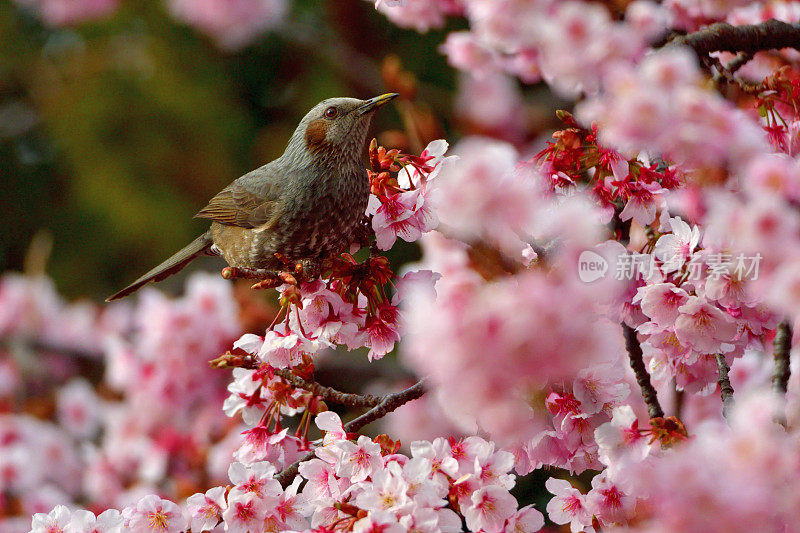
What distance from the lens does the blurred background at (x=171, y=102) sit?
4.26m

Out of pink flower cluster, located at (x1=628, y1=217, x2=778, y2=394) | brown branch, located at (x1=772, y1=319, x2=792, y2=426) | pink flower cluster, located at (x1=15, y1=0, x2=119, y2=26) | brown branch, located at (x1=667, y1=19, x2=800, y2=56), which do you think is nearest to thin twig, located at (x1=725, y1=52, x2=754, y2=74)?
brown branch, located at (x1=667, y1=19, x2=800, y2=56)

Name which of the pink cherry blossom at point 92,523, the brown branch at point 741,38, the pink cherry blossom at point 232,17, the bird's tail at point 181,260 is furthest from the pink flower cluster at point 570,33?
the pink cherry blossom at point 232,17

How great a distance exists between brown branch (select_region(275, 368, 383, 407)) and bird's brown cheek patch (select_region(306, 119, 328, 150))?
1.91ft

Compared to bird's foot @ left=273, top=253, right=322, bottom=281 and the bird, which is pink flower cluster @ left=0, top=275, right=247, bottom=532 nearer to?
the bird

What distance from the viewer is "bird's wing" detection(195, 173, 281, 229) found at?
186 centimetres

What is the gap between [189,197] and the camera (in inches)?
174

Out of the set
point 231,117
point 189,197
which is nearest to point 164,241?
point 189,197

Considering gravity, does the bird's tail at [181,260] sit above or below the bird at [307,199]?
below

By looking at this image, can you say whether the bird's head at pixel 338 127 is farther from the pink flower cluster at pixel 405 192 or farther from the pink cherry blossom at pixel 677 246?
the pink cherry blossom at pixel 677 246

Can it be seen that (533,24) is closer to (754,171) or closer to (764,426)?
(754,171)

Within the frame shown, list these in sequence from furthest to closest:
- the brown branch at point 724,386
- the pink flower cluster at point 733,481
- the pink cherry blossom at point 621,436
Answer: the brown branch at point 724,386 < the pink cherry blossom at point 621,436 < the pink flower cluster at point 733,481

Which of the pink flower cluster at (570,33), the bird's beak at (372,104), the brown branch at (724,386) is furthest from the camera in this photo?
the bird's beak at (372,104)

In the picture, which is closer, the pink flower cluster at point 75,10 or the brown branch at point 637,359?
the brown branch at point 637,359

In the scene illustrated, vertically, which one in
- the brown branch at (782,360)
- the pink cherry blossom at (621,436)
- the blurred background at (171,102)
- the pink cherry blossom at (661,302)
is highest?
the pink cherry blossom at (661,302)
